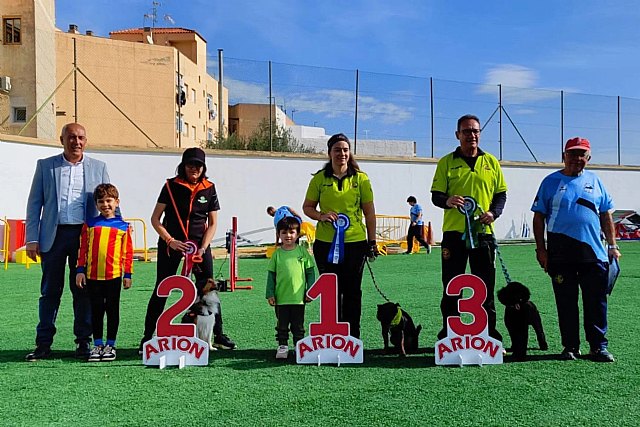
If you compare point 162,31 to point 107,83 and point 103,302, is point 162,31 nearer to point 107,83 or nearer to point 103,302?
point 107,83

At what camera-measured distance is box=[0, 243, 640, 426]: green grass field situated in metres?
3.54

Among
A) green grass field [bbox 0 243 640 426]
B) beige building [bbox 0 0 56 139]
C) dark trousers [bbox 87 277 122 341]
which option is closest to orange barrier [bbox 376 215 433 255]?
green grass field [bbox 0 243 640 426]

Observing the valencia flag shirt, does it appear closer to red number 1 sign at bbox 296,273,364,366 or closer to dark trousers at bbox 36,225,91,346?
dark trousers at bbox 36,225,91,346

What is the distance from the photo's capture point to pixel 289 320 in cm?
511

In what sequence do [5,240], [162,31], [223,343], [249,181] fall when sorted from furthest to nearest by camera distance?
[162,31]
[249,181]
[5,240]
[223,343]

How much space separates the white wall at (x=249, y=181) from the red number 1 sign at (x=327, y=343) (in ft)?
42.2

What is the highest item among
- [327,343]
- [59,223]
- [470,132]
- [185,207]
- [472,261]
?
[470,132]

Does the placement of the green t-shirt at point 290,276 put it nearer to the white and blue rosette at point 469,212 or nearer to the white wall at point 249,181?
the white and blue rosette at point 469,212

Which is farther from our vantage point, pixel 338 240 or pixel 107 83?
pixel 107 83

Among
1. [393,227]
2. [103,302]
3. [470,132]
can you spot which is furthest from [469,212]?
[393,227]

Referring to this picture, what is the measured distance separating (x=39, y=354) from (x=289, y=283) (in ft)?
7.10

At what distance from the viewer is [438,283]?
9.95 meters

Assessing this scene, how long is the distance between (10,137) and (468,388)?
14552mm

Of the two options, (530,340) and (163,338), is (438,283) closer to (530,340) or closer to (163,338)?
(530,340)
